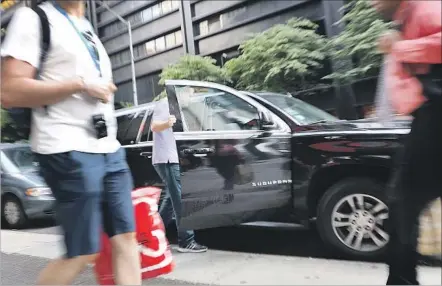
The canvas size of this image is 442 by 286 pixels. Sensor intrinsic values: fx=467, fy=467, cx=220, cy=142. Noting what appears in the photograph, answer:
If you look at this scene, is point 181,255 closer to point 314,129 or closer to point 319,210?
point 319,210

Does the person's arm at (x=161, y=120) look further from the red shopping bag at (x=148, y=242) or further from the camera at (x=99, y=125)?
the camera at (x=99, y=125)

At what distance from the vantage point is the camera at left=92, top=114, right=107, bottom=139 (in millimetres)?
2027

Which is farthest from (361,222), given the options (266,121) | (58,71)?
(58,71)

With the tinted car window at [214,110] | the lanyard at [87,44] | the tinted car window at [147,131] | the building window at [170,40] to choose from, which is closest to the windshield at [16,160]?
the tinted car window at [147,131]

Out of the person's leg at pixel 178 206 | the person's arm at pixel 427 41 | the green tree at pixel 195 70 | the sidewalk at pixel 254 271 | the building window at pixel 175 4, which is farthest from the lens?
the building window at pixel 175 4

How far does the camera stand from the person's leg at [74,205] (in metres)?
1.90

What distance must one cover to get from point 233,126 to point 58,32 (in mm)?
2712

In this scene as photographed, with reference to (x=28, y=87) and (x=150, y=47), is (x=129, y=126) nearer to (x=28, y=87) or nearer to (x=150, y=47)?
(x=28, y=87)

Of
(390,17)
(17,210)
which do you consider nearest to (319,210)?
(390,17)

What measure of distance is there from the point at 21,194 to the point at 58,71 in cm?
642

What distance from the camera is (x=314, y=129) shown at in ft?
13.8

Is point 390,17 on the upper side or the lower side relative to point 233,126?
upper

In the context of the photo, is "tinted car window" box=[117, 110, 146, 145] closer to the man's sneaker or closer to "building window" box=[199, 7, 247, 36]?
the man's sneaker

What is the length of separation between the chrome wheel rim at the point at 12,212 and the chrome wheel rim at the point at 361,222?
5.76 m
